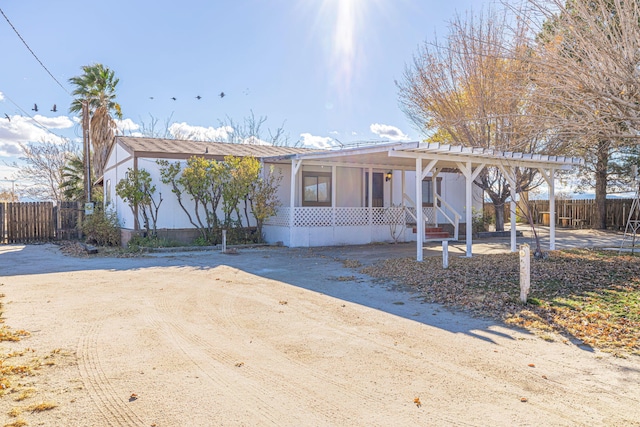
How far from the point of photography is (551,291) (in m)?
7.32

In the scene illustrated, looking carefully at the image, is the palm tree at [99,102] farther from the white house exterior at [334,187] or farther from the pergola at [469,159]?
the pergola at [469,159]

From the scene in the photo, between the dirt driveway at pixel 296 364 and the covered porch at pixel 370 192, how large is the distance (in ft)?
18.6

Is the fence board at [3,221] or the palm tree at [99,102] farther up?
the palm tree at [99,102]

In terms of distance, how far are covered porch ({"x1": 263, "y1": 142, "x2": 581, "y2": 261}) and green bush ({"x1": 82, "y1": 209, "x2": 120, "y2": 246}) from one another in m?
5.22

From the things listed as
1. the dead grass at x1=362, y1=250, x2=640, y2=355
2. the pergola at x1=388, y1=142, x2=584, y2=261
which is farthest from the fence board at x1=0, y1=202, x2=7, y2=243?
the pergola at x1=388, y1=142, x2=584, y2=261

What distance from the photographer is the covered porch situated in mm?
12312

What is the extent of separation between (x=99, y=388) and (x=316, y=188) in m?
14.0

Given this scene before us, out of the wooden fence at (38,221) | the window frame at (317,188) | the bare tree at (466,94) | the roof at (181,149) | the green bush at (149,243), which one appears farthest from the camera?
the wooden fence at (38,221)

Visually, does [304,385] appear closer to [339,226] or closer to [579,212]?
[339,226]

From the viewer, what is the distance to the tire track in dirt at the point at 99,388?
3139mm

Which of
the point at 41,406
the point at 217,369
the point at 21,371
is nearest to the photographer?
the point at 41,406

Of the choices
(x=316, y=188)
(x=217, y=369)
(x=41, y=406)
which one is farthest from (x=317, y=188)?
(x=41, y=406)

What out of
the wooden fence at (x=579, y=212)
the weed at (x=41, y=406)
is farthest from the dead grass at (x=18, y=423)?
the wooden fence at (x=579, y=212)

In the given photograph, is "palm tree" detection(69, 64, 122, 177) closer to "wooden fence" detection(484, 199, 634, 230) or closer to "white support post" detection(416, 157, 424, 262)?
"white support post" detection(416, 157, 424, 262)
